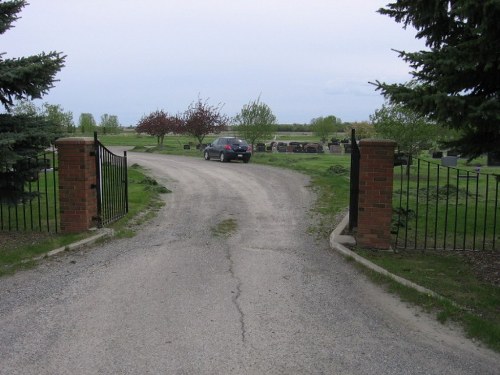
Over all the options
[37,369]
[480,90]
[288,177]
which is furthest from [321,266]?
[288,177]

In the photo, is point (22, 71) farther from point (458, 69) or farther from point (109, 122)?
point (109, 122)

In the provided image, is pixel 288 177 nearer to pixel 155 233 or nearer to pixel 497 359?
pixel 155 233

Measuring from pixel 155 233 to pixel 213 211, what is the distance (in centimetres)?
267

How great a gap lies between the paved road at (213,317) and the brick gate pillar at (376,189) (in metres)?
0.74

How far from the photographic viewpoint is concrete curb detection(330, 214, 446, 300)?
5.78 metres

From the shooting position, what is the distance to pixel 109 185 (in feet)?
31.7

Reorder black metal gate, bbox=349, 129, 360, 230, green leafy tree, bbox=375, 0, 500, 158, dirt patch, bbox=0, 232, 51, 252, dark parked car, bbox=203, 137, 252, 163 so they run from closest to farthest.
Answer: green leafy tree, bbox=375, 0, 500, 158
dirt patch, bbox=0, 232, 51, 252
black metal gate, bbox=349, 129, 360, 230
dark parked car, bbox=203, 137, 252, 163

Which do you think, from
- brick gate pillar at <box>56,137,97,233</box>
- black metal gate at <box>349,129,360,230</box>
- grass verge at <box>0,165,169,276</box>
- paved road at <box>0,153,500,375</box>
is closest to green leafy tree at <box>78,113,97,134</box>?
grass verge at <box>0,165,169,276</box>

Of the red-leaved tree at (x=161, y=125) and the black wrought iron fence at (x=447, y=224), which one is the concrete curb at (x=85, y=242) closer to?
the black wrought iron fence at (x=447, y=224)

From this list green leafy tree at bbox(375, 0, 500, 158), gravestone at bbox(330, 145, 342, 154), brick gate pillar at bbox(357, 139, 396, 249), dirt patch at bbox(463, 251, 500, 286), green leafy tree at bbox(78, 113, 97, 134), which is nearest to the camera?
green leafy tree at bbox(375, 0, 500, 158)

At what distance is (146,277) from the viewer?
6.30 meters

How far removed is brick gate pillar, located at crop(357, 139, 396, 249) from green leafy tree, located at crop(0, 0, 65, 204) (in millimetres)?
5070

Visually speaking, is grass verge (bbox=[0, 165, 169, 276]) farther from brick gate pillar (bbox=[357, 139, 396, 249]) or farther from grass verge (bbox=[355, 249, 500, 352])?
grass verge (bbox=[355, 249, 500, 352])

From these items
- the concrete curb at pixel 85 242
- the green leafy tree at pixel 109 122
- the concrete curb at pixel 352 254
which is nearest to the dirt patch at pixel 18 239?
the concrete curb at pixel 85 242
